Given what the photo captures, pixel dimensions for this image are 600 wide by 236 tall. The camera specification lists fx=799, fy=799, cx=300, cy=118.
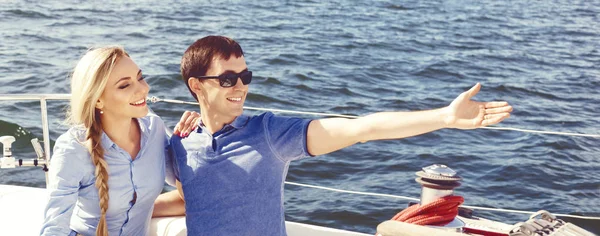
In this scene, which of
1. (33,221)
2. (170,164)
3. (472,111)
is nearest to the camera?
(472,111)

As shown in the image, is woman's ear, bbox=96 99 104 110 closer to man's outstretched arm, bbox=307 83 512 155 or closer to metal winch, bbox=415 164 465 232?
man's outstretched arm, bbox=307 83 512 155

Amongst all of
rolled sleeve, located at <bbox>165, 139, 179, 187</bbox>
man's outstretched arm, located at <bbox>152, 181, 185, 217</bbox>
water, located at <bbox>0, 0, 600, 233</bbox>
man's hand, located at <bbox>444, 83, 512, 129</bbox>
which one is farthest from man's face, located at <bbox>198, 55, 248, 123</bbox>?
water, located at <bbox>0, 0, 600, 233</bbox>

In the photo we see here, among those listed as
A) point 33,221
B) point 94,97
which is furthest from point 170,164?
point 33,221

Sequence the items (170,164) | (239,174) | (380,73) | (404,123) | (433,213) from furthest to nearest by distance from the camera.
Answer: (380,73)
(170,164)
(239,174)
(433,213)
(404,123)

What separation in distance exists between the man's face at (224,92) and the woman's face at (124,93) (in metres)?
0.19

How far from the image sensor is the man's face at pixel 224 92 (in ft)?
7.92

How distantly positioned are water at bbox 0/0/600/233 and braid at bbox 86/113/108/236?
2167 mm

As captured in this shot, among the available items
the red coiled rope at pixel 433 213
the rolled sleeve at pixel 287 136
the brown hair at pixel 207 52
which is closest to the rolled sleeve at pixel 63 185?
the brown hair at pixel 207 52

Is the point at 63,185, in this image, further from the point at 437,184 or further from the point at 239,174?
the point at 437,184

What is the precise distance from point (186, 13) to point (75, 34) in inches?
102

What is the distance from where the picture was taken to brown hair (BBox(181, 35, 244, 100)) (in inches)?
95.3

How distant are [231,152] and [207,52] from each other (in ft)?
1.03

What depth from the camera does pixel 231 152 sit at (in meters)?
2.41

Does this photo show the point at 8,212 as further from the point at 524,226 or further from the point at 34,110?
the point at 34,110
